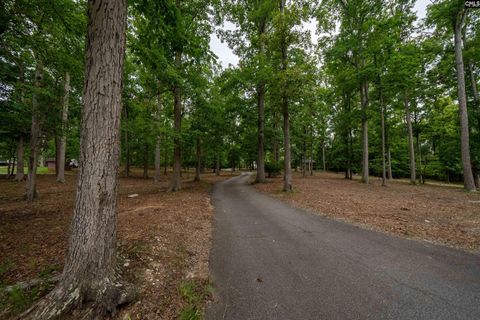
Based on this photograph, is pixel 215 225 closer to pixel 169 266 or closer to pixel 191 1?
pixel 169 266

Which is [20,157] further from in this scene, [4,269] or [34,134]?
[4,269]

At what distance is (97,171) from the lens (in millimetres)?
2217

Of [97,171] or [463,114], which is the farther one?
[463,114]

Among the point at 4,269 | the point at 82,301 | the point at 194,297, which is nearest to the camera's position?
the point at 82,301

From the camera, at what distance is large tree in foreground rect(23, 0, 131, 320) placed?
7.19 ft

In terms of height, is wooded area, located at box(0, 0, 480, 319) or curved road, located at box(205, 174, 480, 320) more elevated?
wooded area, located at box(0, 0, 480, 319)

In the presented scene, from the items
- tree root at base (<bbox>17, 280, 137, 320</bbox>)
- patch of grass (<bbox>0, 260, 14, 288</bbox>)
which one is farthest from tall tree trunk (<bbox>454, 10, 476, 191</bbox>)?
patch of grass (<bbox>0, 260, 14, 288</bbox>)

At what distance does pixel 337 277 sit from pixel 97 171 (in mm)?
3752

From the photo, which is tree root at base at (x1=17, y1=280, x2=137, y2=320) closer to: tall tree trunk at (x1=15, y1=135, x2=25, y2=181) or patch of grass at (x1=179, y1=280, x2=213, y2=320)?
patch of grass at (x1=179, y1=280, x2=213, y2=320)

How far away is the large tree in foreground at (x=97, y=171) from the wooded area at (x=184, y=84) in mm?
13

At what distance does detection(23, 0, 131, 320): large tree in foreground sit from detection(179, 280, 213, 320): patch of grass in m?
0.72
